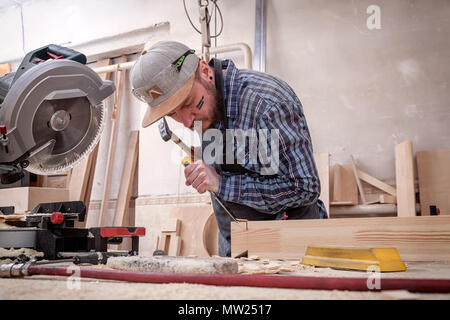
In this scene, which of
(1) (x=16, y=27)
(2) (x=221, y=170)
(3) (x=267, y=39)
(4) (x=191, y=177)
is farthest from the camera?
(1) (x=16, y=27)

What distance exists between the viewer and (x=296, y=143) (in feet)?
6.24

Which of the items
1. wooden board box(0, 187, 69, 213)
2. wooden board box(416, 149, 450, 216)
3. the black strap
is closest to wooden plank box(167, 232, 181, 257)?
wooden board box(0, 187, 69, 213)

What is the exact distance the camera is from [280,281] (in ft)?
2.54

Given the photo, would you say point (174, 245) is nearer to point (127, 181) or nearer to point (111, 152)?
point (127, 181)

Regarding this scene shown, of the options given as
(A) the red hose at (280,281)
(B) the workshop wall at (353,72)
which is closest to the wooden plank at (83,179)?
(B) the workshop wall at (353,72)

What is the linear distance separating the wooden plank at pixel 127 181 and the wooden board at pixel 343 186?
2274 mm

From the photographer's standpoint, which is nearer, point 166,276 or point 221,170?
point 166,276

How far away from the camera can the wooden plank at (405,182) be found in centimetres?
306

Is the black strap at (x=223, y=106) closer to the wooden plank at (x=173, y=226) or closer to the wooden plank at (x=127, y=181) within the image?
the wooden plank at (x=173, y=226)

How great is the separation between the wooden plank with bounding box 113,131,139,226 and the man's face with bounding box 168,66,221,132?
8.63 feet

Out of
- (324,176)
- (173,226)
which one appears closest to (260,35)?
(324,176)

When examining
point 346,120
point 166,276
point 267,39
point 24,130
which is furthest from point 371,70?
point 166,276
